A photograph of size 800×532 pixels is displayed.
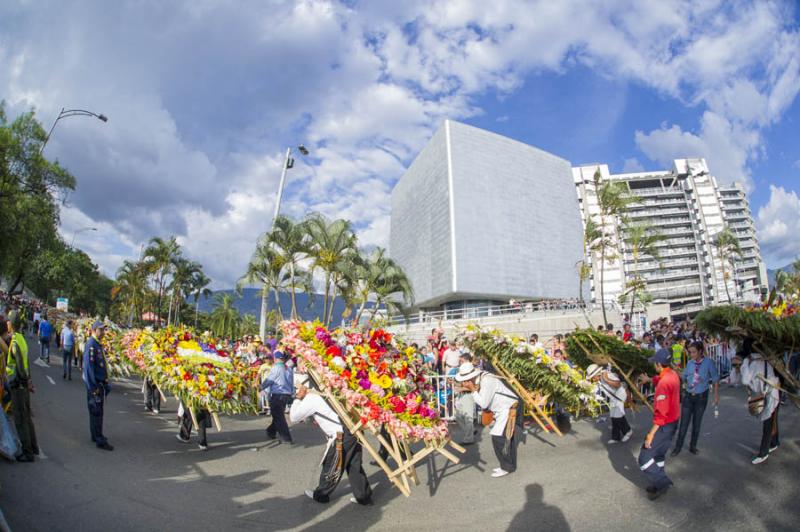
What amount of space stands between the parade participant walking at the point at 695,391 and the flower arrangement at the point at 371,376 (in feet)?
14.9

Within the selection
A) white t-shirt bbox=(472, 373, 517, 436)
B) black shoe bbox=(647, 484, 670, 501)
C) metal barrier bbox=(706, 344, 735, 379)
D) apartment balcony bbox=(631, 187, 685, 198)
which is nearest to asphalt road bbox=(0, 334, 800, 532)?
black shoe bbox=(647, 484, 670, 501)

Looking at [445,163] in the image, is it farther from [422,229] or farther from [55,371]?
[55,371]

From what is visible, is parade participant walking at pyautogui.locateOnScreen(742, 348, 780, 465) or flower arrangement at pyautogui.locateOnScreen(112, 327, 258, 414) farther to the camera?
flower arrangement at pyautogui.locateOnScreen(112, 327, 258, 414)

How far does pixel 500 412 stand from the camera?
23.3ft

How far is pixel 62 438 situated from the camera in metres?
7.94

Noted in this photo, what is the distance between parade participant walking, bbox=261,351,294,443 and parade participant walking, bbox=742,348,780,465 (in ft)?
26.1

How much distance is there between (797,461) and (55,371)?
67.5 feet

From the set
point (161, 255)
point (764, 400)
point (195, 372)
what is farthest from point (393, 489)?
point (161, 255)

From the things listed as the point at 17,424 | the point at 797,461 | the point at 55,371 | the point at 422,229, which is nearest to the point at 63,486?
the point at 17,424

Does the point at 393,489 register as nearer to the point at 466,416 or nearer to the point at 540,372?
the point at 466,416

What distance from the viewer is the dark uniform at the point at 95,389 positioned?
771 centimetres

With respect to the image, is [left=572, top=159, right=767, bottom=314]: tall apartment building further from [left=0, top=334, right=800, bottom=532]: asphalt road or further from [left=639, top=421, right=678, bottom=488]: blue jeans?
[left=639, top=421, right=678, bottom=488]: blue jeans

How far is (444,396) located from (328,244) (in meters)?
10.8

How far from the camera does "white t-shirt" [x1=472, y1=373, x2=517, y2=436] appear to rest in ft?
23.2
